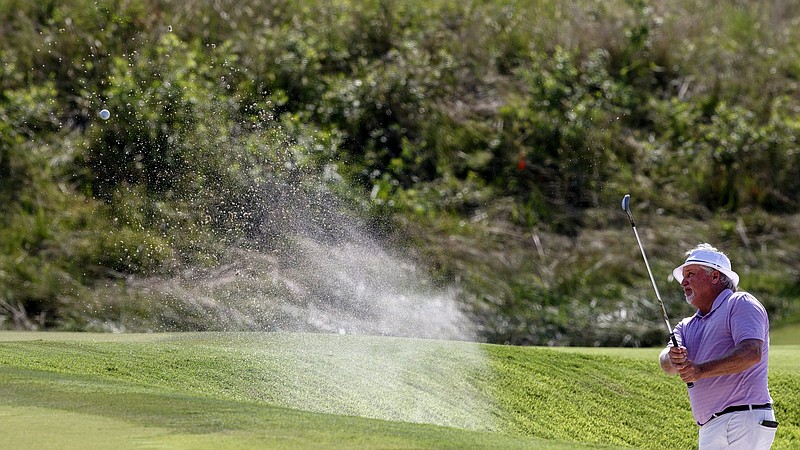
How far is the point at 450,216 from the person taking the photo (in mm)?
17266

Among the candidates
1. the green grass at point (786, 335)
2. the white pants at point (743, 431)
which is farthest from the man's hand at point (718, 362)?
the green grass at point (786, 335)

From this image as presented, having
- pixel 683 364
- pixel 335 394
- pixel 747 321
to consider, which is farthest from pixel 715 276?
pixel 335 394

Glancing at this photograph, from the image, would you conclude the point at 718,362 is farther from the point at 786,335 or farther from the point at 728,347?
the point at 786,335

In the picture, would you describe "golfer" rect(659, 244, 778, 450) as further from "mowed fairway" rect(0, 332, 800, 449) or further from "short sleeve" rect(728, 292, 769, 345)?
"mowed fairway" rect(0, 332, 800, 449)

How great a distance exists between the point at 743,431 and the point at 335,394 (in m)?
3.04

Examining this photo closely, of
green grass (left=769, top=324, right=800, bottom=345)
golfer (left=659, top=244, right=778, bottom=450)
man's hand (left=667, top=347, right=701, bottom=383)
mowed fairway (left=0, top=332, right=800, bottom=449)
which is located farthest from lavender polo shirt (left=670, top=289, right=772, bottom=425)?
green grass (left=769, top=324, right=800, bottom=345)

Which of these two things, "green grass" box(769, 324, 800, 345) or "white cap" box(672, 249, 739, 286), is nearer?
"white cap" box(672, 249, 739, 286)

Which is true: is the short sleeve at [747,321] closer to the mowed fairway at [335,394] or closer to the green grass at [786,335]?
the mowed fairway at [335,394]

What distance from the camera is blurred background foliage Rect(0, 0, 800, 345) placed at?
15.2 m

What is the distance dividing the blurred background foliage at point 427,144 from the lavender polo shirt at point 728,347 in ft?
30.0

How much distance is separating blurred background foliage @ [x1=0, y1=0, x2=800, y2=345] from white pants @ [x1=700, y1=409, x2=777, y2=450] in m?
9.28

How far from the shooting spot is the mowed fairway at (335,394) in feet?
16.4

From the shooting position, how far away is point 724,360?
504cm

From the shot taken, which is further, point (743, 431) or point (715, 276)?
point (715, 276)
